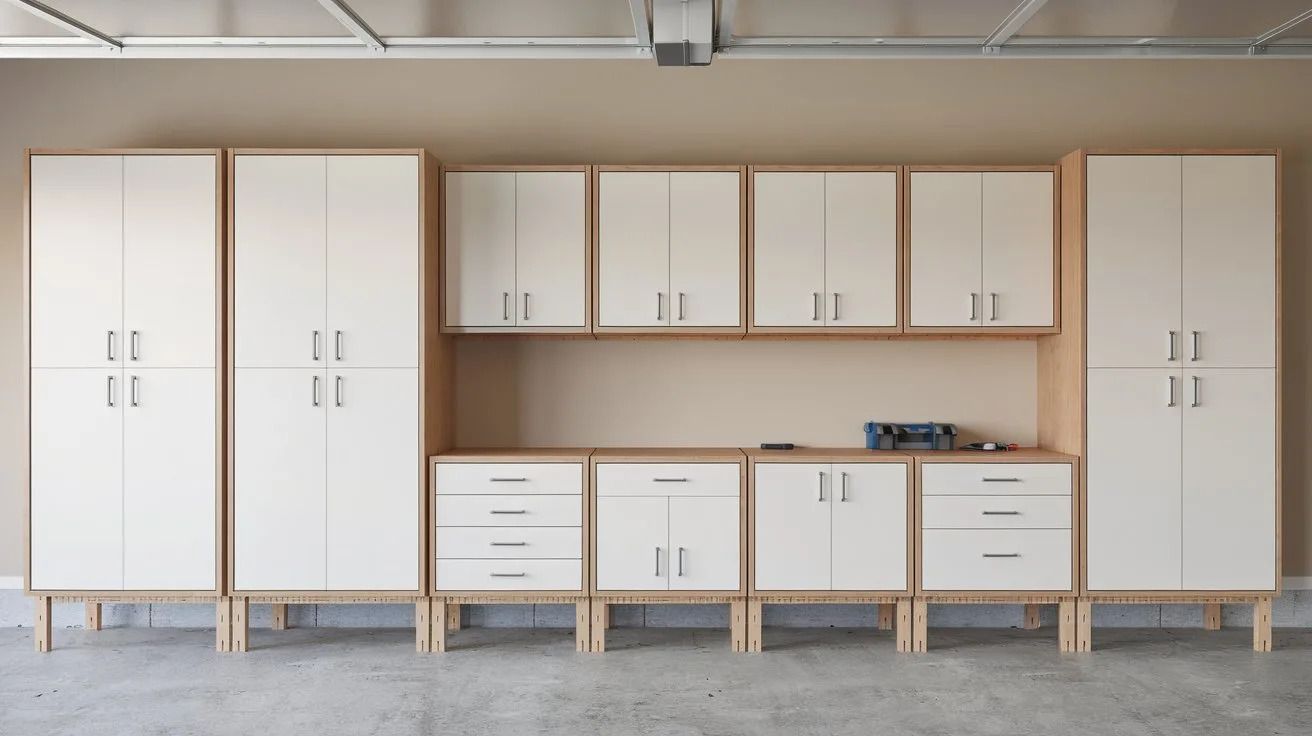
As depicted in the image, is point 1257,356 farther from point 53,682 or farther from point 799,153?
point 53,682

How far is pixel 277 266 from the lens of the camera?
3869 mm

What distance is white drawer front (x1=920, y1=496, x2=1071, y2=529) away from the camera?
12.8 ft

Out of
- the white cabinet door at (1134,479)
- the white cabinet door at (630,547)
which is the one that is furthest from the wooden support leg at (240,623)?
the white cabinet door at (1134,479)

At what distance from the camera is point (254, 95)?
446 cm

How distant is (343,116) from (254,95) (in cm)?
46

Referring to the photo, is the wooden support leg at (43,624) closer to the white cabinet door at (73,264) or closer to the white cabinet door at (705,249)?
the white cabinet door at (73,264)

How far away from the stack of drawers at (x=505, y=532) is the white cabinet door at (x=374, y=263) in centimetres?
62

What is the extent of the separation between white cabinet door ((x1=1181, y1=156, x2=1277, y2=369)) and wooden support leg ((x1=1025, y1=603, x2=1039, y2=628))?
135 cm

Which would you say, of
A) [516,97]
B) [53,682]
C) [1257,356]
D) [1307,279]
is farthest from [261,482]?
[1307,279]

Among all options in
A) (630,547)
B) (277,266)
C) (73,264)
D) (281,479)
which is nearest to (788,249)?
(630,547)

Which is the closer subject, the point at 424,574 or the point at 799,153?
the point at 424,574

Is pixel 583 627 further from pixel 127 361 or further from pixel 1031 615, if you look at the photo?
pixel 127 361

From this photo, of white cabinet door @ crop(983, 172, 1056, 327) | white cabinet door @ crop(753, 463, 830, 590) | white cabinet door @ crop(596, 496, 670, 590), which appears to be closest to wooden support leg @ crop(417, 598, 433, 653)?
white cabinet door @ crop(596, 496, 670, 590)

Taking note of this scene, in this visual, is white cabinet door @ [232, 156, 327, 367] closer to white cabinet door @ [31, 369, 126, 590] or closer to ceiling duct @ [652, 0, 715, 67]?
white cabinet door @ [31, 369, 126, 590]
